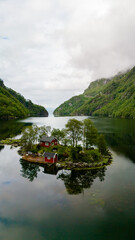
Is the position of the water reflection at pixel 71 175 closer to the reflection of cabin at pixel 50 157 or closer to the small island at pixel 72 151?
the small island at pixel 72 151

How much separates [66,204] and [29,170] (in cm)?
2039

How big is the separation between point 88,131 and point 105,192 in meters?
29.3

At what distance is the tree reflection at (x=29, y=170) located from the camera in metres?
41.1

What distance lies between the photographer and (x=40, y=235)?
70.2 ft

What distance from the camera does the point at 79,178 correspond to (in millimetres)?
39031

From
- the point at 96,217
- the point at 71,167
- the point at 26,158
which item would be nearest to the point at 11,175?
the point at 26,158

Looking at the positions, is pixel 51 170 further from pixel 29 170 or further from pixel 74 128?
pixel 74 128

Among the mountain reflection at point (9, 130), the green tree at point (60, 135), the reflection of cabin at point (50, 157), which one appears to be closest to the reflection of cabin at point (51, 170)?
the reflection of cabin at point (50, 157)

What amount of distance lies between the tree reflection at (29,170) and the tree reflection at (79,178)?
7205 millimetres

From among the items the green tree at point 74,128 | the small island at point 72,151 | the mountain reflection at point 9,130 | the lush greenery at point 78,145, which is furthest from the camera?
the mountain reflection at point 9,130

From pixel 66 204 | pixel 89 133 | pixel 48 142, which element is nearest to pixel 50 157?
pixel 48 142

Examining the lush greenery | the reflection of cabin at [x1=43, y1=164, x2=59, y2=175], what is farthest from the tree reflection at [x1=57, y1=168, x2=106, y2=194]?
the lush greenery

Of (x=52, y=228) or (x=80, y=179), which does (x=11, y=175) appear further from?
(x=52, y=228)

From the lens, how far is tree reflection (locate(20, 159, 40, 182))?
4108 centimetres
